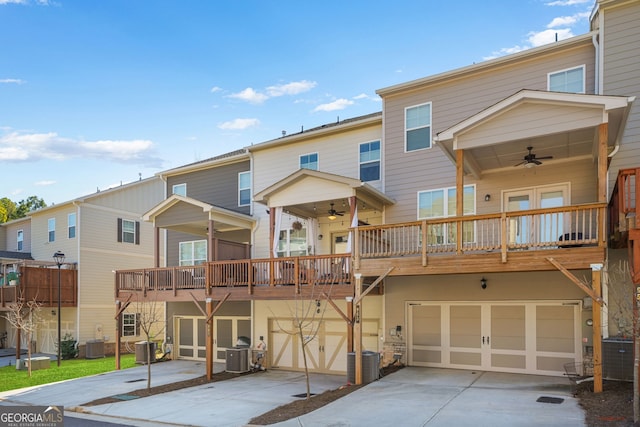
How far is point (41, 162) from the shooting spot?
1779 inches

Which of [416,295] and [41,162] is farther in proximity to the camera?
[41,162]

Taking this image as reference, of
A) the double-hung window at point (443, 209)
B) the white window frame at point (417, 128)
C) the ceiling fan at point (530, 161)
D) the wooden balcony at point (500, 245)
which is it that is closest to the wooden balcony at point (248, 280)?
the wooden balcony at point (500, 245)

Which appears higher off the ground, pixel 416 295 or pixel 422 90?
pixel 422 90

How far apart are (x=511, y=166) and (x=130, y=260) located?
20871 mm

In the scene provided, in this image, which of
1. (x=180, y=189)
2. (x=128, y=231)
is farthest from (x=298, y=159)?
(x=128, y=231)

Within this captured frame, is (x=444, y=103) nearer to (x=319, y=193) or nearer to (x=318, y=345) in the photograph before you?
(x=319, y=193)

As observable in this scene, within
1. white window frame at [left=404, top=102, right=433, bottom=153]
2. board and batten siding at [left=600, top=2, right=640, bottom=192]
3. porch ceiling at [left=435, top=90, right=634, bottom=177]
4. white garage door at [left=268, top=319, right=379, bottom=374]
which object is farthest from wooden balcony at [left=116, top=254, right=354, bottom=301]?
board and batten siding at [left=600, top=2, right=640, bottom=192]

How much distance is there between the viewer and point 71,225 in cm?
2464

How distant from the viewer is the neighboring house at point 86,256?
23109 mm

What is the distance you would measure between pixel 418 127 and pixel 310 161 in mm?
4353

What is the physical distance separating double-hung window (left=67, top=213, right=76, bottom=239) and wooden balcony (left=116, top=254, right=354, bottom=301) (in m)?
7.57

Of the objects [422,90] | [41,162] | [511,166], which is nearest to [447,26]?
[422,90]

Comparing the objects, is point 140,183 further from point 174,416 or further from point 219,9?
point 174,416

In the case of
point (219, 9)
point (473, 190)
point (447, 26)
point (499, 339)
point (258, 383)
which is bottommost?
point (258, 383)
